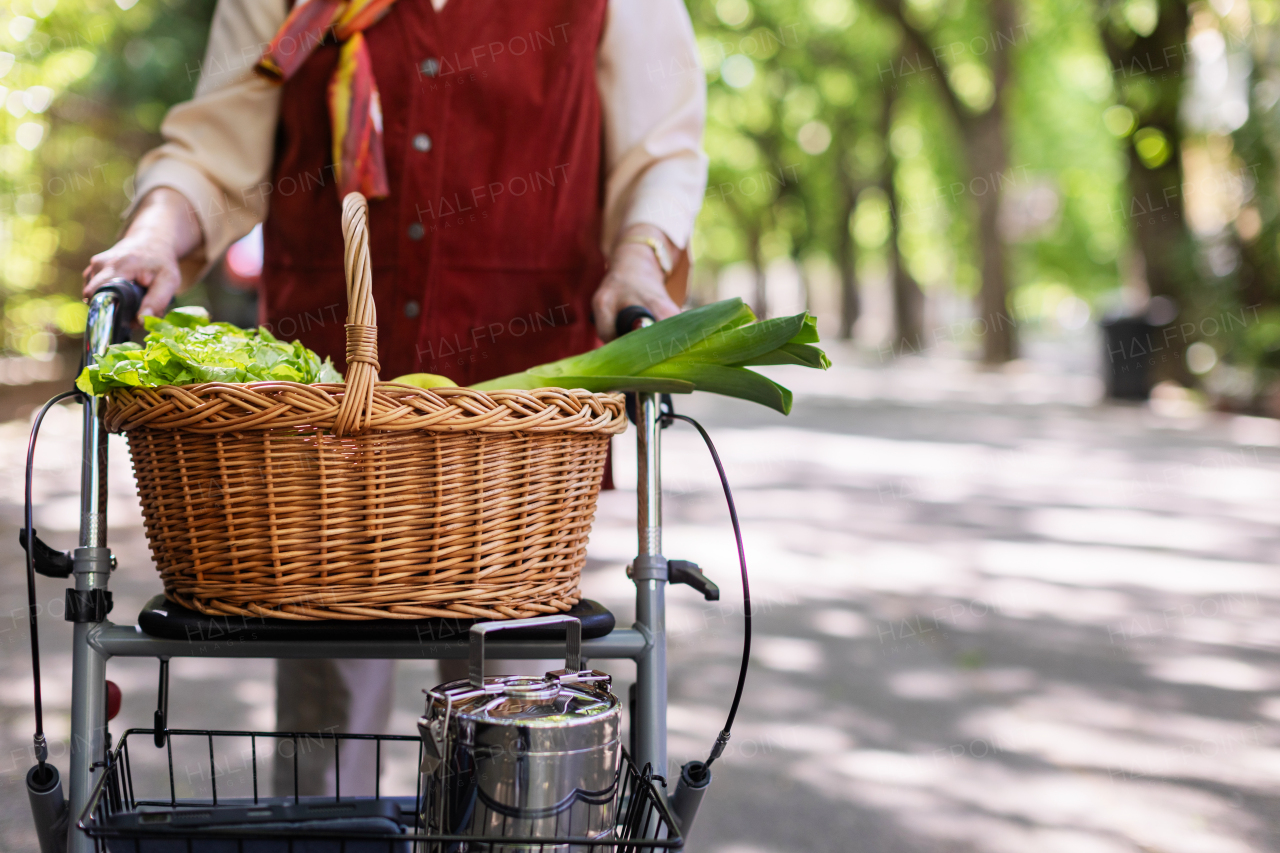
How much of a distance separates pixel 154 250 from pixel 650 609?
1.11m

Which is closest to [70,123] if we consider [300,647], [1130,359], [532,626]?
[1130,359]

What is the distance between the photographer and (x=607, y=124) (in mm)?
2408

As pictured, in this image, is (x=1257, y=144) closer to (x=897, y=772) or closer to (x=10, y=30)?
(x=897, y=772)

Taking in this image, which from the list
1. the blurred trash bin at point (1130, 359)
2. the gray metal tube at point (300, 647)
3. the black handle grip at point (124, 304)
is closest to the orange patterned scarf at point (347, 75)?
the black handle grip at point (124, 304)

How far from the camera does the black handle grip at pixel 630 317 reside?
75.6 inches

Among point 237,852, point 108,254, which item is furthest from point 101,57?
point 237,852

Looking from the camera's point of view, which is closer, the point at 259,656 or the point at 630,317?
the point at 259,656

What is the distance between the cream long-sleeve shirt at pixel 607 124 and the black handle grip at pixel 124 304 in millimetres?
435

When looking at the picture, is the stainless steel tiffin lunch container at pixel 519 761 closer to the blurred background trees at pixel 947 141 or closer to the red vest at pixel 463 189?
the red vest at pixel 463 189

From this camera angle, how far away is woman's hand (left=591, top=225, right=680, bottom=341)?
203 cm

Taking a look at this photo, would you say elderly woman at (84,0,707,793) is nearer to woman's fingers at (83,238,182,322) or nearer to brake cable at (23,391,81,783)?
woman's fingers at (83,238,182,322)

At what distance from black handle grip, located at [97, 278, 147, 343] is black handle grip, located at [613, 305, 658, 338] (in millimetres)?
805

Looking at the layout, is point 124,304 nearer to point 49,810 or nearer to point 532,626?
point 49,810

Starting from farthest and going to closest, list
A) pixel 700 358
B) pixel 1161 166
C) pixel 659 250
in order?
pixel 1161 166
pixel 659 250
pixel 700 358
